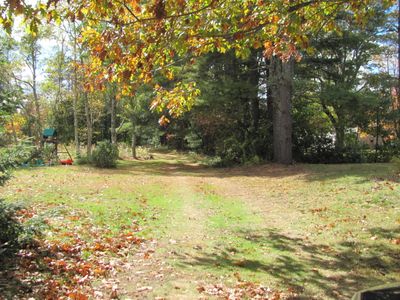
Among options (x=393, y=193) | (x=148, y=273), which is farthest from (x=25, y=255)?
(x=393, y=193)

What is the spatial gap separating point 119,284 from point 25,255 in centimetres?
151

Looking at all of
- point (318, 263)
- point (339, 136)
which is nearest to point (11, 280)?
point (318, 263)

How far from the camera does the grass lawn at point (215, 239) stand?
4941 mm

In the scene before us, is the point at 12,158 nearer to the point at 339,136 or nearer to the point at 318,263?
the point at 318,263

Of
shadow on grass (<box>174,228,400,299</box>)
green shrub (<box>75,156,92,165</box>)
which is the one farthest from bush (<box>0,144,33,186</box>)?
green shrub (<box>75,156,92,165</box>)

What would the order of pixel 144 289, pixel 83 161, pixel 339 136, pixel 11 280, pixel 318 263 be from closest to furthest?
pixel 11 280, pixel 144 289, pixel 318 263, pixel 83 161, pixel 339 136

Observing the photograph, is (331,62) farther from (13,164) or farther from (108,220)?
(13,164)

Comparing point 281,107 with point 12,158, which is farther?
point 281,107

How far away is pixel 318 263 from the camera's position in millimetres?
5910

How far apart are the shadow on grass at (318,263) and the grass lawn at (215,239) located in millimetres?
15

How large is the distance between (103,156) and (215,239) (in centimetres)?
1502

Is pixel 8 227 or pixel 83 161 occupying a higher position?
pixel 83 161

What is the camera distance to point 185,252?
641cm

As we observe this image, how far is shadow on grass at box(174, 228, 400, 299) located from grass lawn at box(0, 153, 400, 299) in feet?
0.05
